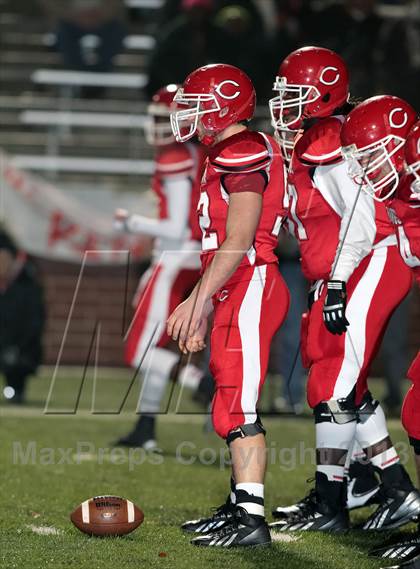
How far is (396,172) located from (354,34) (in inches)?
262

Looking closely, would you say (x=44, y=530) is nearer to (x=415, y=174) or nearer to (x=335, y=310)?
(x=335, y=310)

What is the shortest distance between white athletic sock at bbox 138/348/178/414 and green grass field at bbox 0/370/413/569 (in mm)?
275

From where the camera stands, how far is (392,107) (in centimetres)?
431

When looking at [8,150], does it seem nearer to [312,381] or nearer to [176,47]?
[176,47]

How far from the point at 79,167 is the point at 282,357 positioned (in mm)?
4325

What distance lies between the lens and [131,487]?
17.9 feet

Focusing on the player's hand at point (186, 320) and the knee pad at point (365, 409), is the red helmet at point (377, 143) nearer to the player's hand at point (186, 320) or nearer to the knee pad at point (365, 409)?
the player's hand at point (186, 320)

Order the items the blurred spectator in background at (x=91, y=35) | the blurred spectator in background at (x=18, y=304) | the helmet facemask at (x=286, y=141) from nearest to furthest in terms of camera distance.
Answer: the helmet facemask at (x=286, y=141) → the blurred spectator in background at (x=18, y=304) → the blurred spectator in background at (x=91, y=35)

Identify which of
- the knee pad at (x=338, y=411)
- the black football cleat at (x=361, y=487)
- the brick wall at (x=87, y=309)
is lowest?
the brick wall at (x=87, y=309)

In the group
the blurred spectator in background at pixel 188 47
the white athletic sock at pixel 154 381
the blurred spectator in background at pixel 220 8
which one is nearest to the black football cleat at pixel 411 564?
the white athletic sock at pixel 154 381

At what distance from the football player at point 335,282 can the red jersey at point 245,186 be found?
18 cm

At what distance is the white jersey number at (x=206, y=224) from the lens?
441cm

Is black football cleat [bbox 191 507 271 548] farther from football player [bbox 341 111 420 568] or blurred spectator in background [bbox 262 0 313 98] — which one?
blurred spectator in background [bbox 262 0 313 98]

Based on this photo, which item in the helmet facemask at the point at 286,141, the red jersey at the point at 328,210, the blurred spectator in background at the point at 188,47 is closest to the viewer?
the red jersey at the point at 328,210
